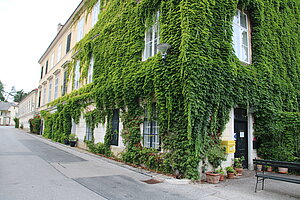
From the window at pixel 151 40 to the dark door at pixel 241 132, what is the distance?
14.5ft

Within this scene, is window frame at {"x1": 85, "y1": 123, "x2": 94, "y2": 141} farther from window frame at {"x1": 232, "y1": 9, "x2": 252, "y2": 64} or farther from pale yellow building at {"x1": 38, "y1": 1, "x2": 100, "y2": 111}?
window frame at {"x1": 232, "y1": 9, "x2": 252, "y2": 64}

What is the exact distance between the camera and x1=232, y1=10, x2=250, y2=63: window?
9.59 metres

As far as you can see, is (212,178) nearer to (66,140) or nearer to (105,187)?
(105,187)

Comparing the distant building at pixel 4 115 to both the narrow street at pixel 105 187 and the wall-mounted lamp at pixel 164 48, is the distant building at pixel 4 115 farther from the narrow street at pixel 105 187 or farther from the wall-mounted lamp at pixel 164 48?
the wall-mounted lamp at pixel 164 48

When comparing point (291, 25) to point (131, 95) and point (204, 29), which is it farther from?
point (131, 95)

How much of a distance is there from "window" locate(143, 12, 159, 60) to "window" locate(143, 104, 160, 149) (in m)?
2.44

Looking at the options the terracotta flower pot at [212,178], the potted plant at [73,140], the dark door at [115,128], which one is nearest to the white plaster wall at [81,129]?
the potted plant at [73,140]

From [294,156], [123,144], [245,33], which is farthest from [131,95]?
[294,156]

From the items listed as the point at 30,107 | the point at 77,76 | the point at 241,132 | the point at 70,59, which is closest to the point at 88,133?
the point at 77,76

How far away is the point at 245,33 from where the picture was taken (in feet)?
33.4

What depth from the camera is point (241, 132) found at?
9.48m

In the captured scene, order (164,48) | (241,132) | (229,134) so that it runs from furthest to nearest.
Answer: (241,132)
(229,134)
(164,48)

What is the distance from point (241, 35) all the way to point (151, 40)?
13.3ft

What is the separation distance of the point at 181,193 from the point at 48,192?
3300 mm
